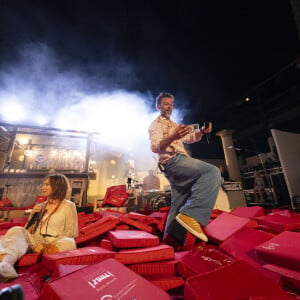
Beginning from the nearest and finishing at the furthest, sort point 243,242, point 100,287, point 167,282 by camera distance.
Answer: point 100,287 < point 167,282 < point 243,242

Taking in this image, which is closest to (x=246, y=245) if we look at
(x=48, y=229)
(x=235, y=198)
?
(x=48, y=229)

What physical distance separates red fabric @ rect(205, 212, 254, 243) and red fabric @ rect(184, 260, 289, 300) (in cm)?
91

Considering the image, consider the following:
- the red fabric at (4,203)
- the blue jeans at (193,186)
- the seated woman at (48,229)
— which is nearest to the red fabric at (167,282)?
the blue jeans at (193,186)

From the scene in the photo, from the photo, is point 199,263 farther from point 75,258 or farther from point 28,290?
point 28,290

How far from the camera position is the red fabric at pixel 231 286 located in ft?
2.33

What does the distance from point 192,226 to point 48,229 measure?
60.2 inches

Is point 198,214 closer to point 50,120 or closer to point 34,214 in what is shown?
point 34,214

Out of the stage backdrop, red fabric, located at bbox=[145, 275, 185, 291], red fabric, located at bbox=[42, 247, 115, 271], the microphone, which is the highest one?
the stage backdrop

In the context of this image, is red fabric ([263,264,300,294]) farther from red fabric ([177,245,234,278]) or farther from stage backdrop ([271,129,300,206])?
stage backdrop ([271,129,300,206])

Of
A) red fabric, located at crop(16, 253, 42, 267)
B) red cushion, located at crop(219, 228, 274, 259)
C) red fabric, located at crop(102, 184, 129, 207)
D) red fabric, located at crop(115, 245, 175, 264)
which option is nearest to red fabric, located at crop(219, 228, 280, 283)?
red cushion, located at crop(219, 228, 274, 259)

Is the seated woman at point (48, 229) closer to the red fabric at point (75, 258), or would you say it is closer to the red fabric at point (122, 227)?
the red fabric at point (75, 258)

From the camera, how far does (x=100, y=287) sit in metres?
0.71

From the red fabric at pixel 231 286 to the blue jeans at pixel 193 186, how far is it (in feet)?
2.15

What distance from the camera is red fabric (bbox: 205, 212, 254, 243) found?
→ 1709mm
